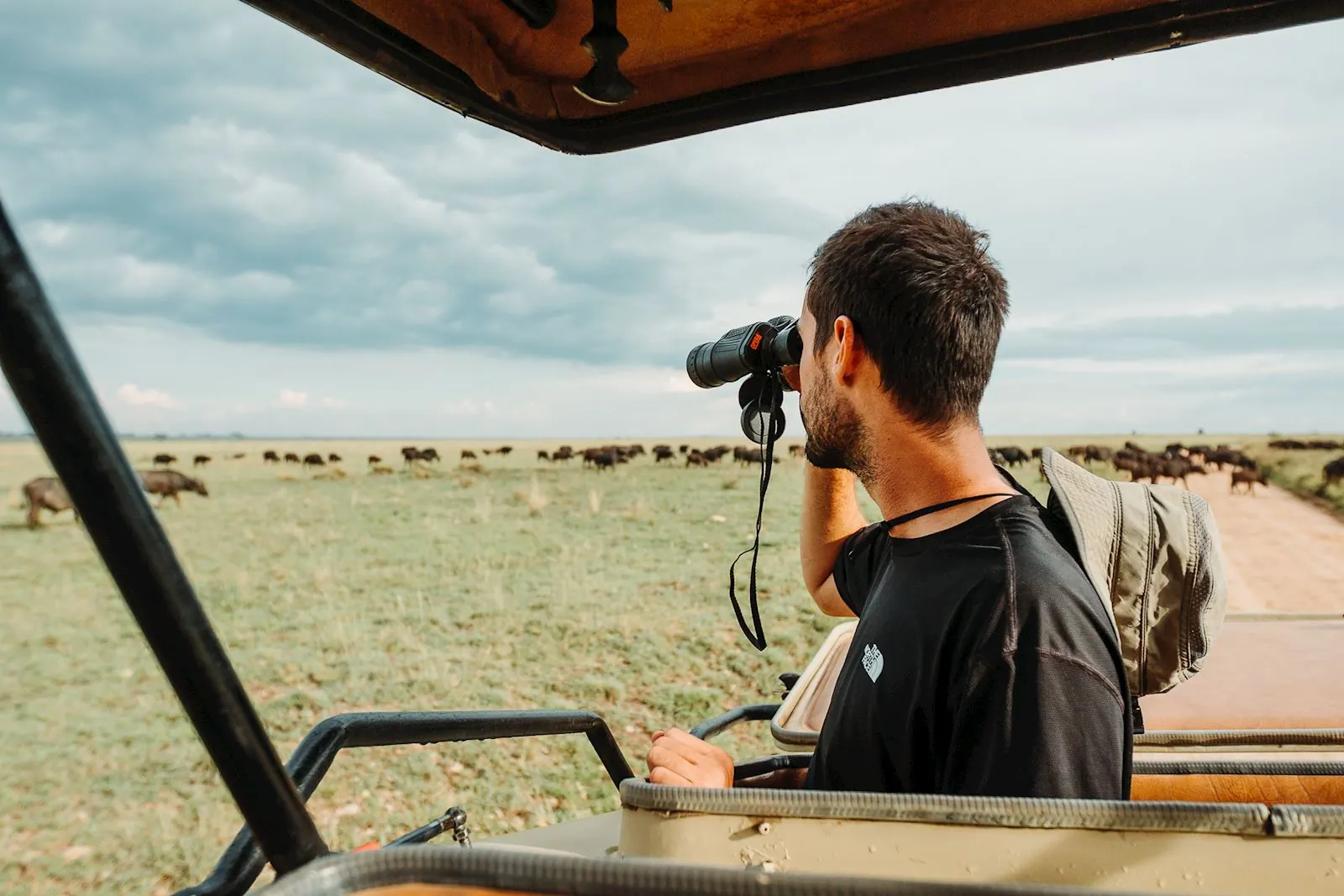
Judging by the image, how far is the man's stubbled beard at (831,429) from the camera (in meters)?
1.74

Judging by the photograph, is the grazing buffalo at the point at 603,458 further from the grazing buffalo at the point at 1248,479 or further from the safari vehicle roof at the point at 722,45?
the safari vehicle roof at the point at 722,45

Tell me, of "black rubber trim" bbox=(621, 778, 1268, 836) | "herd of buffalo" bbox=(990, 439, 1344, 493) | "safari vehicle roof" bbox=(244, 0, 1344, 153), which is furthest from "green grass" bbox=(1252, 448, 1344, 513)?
"black rubber trim" bbox=(621, 778, 1268, 836)

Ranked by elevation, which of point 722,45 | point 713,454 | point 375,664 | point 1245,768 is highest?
point 722,45

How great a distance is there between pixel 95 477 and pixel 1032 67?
68.7 inches

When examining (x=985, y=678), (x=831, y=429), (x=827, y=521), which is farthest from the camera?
(x=827, y=521)

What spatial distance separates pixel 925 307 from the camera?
1630 mm

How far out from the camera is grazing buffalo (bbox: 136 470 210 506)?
21.4 meters

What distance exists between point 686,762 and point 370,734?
584 mm

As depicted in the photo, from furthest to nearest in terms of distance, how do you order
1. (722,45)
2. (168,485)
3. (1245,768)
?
(168,485) < (722,45) < (1245,768)

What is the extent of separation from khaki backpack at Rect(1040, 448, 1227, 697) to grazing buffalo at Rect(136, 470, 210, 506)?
2240cm

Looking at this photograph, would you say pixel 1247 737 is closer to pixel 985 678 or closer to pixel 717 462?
pixel 985 678

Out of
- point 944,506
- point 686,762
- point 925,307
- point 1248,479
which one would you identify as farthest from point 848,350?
point 1248,479

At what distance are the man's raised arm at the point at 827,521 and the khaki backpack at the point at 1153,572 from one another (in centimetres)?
79

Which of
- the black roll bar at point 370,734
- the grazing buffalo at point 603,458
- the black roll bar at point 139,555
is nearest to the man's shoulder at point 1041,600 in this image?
the black roll bar at point 370,734
